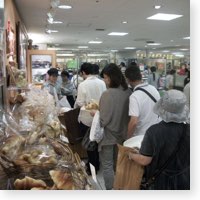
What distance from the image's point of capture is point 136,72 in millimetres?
2410

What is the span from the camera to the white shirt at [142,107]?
2.20m

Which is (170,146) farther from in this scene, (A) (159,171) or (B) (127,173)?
(B) (127,173)

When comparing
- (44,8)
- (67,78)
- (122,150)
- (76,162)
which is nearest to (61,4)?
(44,8)

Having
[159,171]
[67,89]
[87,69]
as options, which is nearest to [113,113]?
[159,171]

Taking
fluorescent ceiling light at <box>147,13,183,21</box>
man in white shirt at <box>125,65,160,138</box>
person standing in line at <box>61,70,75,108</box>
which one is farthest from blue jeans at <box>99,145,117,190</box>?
fluorescent ceiling light at <box>147,13,183,21</box>

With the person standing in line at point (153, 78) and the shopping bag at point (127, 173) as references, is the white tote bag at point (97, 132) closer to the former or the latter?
the shopping bag at point (127, 173)

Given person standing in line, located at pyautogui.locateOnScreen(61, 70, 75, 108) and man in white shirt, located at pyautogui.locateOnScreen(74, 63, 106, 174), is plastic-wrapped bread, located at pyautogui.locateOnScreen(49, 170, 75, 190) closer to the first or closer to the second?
man in white shirt, located at pyautogui.locateOnScreen(74, 63, 106, 174)

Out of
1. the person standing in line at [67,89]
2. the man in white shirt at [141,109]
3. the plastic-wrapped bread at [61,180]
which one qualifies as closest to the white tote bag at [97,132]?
the man in white shirt at [141,109]

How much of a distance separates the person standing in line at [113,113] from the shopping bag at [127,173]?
67 centimetres

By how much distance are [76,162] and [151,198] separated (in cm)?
36

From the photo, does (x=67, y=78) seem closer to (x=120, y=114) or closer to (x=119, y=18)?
(x=119, y=18)

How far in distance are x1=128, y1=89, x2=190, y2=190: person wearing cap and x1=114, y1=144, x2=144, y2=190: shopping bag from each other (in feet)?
0.32

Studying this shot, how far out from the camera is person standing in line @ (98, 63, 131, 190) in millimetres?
2369

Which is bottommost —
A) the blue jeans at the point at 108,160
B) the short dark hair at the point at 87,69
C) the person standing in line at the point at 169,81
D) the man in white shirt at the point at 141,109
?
the blue jeans at the point at 108,160
